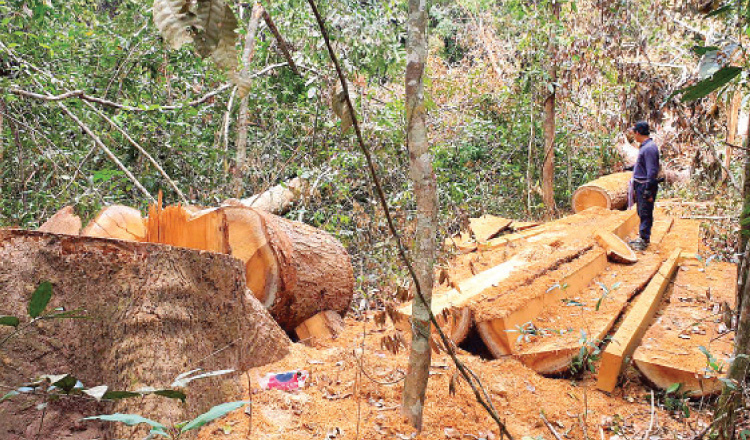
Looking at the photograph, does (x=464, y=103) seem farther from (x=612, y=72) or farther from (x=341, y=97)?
(x=341, y=97)

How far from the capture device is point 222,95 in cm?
720

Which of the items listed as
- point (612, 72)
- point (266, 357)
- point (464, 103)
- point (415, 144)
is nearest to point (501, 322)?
point (266, 357)

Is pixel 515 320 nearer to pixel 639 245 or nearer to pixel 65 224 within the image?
pixel 65 224

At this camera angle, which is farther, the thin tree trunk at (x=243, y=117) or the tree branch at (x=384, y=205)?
the thin tree trunk at (x=243, y=117)

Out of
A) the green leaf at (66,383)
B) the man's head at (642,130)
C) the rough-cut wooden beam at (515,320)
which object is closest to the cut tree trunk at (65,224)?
the rough-cut wooden beam at (515,320)

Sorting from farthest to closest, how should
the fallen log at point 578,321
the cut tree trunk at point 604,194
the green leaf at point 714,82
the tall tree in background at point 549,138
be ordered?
the cut tree trunk at point 604,194 → the tall tree in background at point 549,138 → the fallen log at point 578,321 → the green leaf at point 714,82

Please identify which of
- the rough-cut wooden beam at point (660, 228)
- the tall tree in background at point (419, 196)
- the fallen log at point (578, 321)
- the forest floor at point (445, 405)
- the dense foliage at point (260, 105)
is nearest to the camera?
the tall tree in background at point (419, 196)

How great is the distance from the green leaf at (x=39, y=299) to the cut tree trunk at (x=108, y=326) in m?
1.46

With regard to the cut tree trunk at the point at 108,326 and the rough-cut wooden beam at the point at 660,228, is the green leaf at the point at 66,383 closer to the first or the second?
the cut tree trunk at the point at 108,326

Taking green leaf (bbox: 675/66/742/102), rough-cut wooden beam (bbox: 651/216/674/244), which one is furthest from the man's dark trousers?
green leaf (bbox: 675/66/742/102)

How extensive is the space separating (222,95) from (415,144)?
18.5 feet

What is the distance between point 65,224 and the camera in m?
3.50

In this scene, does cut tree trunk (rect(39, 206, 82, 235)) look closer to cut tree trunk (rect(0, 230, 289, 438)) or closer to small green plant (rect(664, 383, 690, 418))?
cut tree trunk (rect(0, 230, 289, 438))

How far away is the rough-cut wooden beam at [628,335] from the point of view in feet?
10.9
